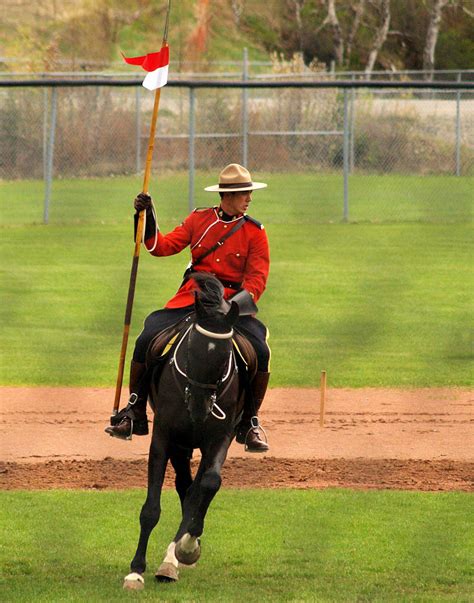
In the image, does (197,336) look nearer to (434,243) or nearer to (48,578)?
(48,578)

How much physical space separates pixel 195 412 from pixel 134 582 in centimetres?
83

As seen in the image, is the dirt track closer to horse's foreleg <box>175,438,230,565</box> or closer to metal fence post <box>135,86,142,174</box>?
horse's foreleg <box>175,438,230,565</box>

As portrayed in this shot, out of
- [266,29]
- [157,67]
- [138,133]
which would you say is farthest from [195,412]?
[266,29]

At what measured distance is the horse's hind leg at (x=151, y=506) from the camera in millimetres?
5829

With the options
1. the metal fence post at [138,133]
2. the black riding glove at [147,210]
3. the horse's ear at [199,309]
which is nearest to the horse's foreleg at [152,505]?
the horse's ear at [199,309]

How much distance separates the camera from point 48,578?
5.88 m

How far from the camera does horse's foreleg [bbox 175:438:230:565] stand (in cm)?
590

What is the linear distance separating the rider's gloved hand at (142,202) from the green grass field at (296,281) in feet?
15.4

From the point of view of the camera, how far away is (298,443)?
8.93m

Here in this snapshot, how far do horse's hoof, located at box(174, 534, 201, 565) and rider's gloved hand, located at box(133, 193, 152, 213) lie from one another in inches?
70.7

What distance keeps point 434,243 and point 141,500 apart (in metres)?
14.2

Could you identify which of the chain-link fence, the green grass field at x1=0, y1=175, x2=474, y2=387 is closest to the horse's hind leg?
the green grass field at x1=0, y1=175, x2=474, y2=387

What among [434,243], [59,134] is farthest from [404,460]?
[59,134]

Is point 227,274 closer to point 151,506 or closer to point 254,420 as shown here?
point 254,420
